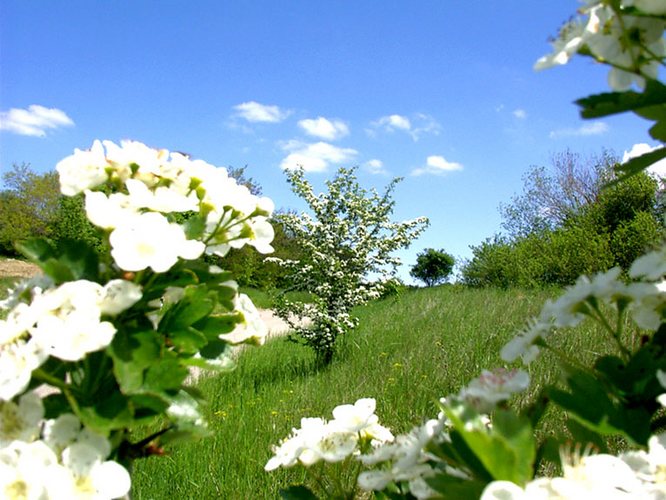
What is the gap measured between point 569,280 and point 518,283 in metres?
1.12

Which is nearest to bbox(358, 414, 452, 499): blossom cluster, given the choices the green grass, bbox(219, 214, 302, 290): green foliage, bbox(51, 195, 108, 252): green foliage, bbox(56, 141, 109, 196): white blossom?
bbox(56, 141, 109, 196): white blossom


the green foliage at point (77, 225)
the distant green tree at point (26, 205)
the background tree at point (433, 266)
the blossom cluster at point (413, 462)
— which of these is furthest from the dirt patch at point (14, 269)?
the blossom cluster at point (413, 462)

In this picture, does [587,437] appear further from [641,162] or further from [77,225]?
[77,225]

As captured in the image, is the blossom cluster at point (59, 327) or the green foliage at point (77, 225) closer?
the blossom cluster at point (59, 327)

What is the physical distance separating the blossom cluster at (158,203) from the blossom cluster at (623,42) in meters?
0.56

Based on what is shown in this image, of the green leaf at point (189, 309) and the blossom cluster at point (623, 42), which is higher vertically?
the blossom cluster at point (623, 42)

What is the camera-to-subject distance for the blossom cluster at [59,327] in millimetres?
763

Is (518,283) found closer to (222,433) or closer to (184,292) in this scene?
(222,433)

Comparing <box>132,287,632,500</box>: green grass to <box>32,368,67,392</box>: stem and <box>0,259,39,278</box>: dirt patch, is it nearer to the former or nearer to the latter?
<box>32,368,67,392</box>: stem

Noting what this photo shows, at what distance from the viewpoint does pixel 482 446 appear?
1.87ft

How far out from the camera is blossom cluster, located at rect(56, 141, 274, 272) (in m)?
0.86

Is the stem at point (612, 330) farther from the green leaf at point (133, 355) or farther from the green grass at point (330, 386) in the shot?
the green grass at point (330, 386)

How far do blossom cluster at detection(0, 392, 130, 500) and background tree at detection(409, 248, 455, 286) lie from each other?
22.9 m

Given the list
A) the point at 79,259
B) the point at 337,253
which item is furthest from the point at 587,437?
the point at 337,253
